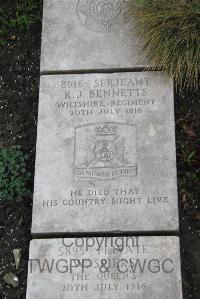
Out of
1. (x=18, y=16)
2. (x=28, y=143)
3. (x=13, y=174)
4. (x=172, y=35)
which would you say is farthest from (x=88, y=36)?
(x=13, y=174)

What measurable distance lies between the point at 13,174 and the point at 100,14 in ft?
4.93

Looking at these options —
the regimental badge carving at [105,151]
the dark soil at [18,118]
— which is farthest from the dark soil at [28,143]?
the regimental badge carving at [105,151]

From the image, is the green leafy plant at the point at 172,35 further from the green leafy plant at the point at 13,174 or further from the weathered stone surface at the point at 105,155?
the green leafy plant at the point at 13,174

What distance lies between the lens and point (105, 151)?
4.33m

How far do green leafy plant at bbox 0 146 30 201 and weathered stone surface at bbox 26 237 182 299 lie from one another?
0.57m

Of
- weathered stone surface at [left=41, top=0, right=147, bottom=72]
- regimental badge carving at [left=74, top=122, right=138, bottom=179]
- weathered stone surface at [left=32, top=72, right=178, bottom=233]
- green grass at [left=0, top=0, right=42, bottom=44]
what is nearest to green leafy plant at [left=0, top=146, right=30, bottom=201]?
weathered stone surface at [left=32, top=72, right=178, bottom=233]

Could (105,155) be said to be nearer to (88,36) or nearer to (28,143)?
(28,143)

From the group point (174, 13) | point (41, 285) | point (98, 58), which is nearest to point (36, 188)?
point (41, 285)

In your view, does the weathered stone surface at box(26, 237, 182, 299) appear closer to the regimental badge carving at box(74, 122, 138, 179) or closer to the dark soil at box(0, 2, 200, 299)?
the dark soil at box(0, 2, 200, 299)

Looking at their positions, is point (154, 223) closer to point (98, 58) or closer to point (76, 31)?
point (98, 58)

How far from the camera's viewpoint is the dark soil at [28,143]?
14.1ft

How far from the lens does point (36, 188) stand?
14.0 feet

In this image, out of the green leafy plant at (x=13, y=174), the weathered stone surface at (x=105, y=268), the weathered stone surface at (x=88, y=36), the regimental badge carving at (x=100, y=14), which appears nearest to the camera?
the weathered stone surface at (x=105, y=268)

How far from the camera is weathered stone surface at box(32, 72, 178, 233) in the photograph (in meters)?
4.15
